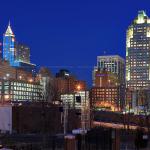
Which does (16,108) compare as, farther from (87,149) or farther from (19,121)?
(87,149)

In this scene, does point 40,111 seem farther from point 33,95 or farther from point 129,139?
point 33,95

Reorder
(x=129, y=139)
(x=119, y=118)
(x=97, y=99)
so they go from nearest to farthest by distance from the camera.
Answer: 1. (x=129, y=139)
2. (x=119, y=118)
3. (x=97, y=99)

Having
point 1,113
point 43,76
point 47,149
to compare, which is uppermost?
point 43,76

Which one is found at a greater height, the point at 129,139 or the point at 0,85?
the point at 0,85

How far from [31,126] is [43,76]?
118m

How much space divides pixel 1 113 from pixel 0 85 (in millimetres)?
147511

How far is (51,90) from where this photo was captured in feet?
474

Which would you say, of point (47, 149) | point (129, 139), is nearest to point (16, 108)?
point (129, 139)

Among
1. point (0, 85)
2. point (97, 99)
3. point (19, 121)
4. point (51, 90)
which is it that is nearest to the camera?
point (19, 121)

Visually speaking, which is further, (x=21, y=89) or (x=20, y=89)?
(x=21, y=89)

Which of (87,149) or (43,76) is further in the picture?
(43,76)

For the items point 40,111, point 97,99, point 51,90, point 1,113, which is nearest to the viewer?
point 1,113

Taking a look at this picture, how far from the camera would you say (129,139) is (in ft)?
148

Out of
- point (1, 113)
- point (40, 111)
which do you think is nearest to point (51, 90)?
point (40, 111)
